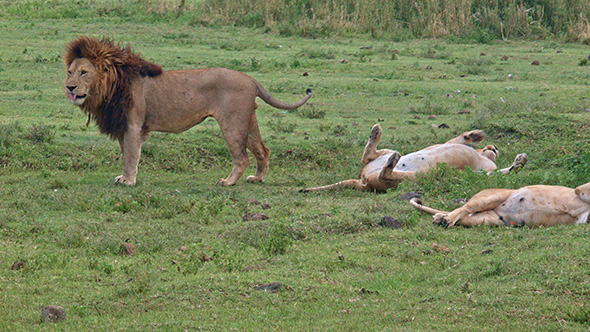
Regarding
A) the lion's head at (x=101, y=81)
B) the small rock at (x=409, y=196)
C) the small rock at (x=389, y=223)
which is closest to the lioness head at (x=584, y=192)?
the small rock at (x=389, y=223)

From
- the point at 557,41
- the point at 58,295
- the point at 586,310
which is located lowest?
the point at 557,41

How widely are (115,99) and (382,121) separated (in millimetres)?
4602

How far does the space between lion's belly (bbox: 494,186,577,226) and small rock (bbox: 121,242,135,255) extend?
2.90 metres

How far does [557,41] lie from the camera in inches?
729

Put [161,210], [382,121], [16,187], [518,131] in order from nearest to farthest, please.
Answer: [161,210], [16,187], [518,131], [382,121]

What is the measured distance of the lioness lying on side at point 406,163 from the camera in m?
8.07

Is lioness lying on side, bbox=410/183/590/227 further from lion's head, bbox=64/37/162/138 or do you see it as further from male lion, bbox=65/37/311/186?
lion's head, bbox=64/37/162/138

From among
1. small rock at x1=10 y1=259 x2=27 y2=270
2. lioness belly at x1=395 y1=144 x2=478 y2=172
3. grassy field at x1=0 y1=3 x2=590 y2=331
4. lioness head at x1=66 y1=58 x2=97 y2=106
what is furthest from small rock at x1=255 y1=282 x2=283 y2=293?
lioness head at x1=66 y1=58 x2=97 y2=106

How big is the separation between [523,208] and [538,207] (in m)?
0.12

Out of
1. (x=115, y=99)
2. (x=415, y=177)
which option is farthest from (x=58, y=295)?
(x=415, y=177)

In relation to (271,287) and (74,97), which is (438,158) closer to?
(74,97)

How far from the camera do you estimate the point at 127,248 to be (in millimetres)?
5785

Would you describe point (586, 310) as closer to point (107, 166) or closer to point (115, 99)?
point (115, 99)

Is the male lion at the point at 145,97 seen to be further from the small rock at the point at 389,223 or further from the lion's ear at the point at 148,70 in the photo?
the small rock at the point at 389,223
